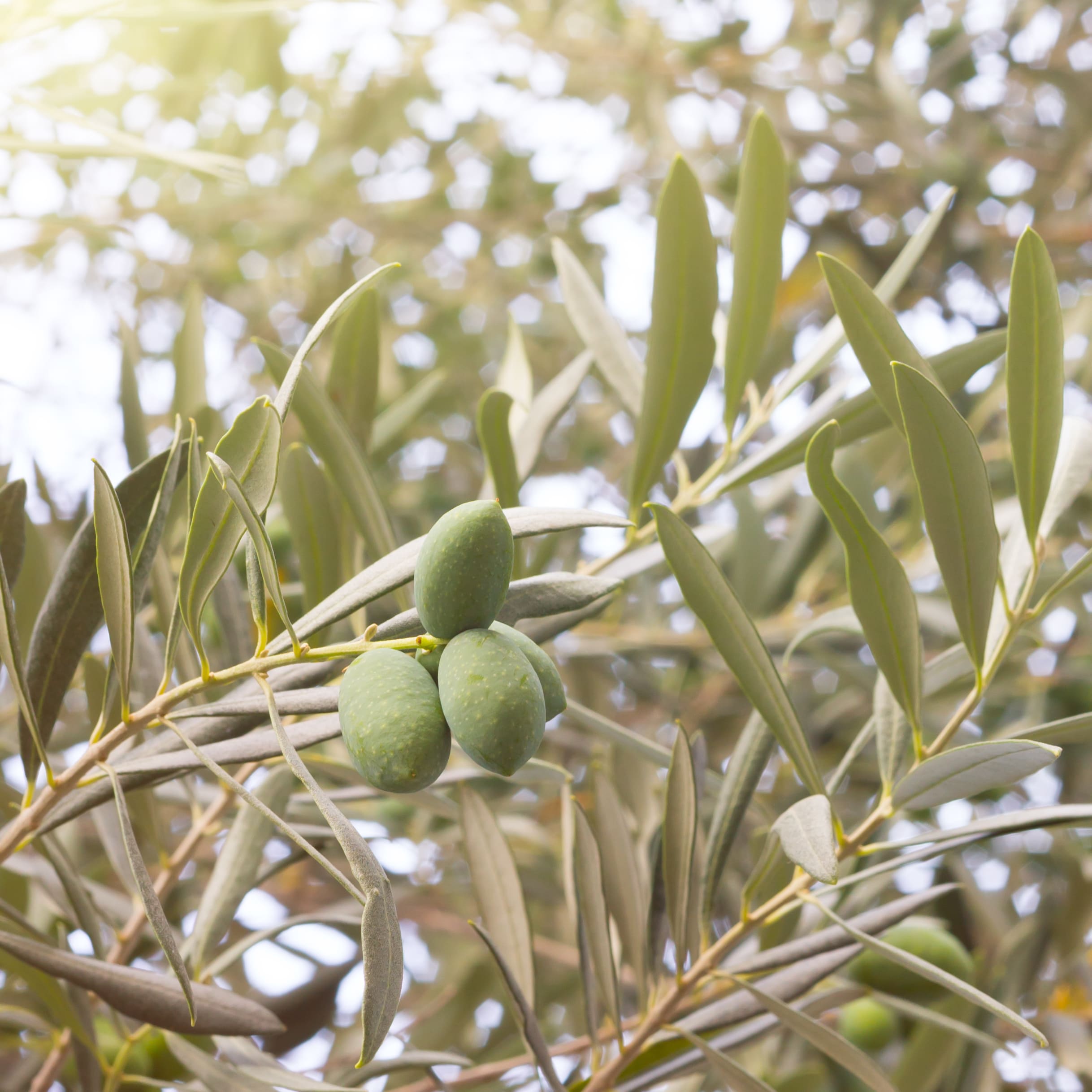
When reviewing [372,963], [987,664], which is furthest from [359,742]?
[987,664]

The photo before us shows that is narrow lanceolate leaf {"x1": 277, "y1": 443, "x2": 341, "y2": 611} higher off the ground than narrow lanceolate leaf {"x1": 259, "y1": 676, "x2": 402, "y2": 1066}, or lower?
higher

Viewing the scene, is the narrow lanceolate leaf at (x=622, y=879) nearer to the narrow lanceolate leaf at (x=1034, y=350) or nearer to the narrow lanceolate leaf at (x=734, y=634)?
the narrow lanceolate leaf at (x=734, y=634)

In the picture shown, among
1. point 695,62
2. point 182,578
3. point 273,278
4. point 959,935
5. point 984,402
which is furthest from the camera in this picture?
point 273,278

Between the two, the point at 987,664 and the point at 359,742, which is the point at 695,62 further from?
the point at 359,742

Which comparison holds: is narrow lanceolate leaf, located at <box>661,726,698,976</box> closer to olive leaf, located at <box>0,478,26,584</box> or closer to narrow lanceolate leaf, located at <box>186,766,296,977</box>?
narrow lanceolate leaf, located at <box>186,766,296,977</box>

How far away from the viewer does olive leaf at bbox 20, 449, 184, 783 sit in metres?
0.52

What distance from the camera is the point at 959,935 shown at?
4.28ft

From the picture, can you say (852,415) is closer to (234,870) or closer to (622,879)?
(622,879)

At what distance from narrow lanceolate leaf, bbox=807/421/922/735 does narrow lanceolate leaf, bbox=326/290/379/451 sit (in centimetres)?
35

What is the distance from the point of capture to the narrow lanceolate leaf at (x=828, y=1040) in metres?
0.60

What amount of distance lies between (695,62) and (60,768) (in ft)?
6.23

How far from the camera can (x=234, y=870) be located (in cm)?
68

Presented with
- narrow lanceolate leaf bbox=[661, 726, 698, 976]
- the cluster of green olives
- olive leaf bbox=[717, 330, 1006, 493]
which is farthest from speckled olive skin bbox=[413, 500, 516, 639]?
olive leaf bbox=[717, 330, 1006, 493]

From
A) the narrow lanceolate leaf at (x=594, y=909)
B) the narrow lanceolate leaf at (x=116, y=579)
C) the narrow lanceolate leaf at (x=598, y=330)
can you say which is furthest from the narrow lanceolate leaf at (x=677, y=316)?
the narrow lanceolate leaf at (x=116, y=579)
